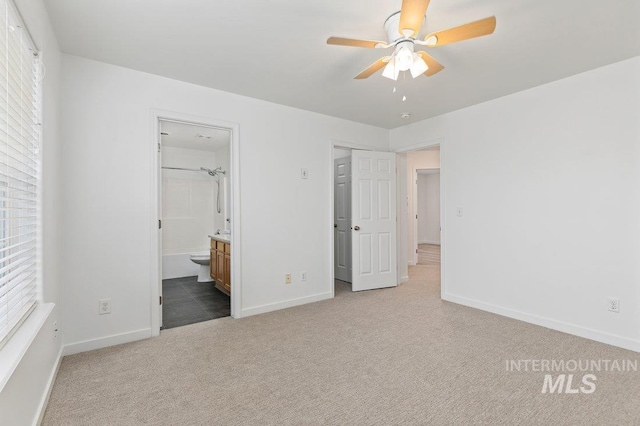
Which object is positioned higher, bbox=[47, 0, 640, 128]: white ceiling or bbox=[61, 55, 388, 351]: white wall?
bbox=[47, 0, 640, 128]: white ceiling

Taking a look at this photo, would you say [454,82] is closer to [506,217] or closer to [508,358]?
[506,217]

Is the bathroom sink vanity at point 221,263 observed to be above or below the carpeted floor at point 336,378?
above

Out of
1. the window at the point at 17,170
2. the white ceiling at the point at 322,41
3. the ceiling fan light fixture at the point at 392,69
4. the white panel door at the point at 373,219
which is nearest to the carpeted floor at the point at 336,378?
the window at the point at 17,170

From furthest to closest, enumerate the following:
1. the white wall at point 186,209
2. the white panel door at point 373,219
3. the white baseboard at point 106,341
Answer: the white wall at point 186,209, the white panel door at point 373,219, the white baseboard at point 106,341

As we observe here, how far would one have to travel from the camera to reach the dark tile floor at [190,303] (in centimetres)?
346

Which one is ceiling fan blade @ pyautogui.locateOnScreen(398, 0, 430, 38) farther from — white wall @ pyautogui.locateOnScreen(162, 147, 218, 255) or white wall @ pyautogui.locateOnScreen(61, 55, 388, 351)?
white wall @ pyautogui.locateOnScreen(162, 147, 218, 255)

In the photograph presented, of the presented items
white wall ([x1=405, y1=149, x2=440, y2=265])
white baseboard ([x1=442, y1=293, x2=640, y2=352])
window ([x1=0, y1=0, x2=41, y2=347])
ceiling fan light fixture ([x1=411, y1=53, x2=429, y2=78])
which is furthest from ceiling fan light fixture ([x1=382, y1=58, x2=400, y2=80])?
white wall ([x1=405, y1=149, x2=440, y2=265])

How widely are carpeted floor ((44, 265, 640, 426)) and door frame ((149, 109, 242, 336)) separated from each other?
288mm

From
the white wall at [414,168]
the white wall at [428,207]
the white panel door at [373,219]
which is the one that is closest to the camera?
the white panel door at [373,219]

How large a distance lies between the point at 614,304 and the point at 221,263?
14.2 feet

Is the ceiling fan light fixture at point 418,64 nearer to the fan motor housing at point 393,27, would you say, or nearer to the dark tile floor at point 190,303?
the fan motor housing at point 393,27

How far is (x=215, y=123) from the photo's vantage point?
331 centimetres

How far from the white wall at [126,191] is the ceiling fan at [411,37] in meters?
1.74

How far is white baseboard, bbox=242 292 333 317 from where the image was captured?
11.6 ft
